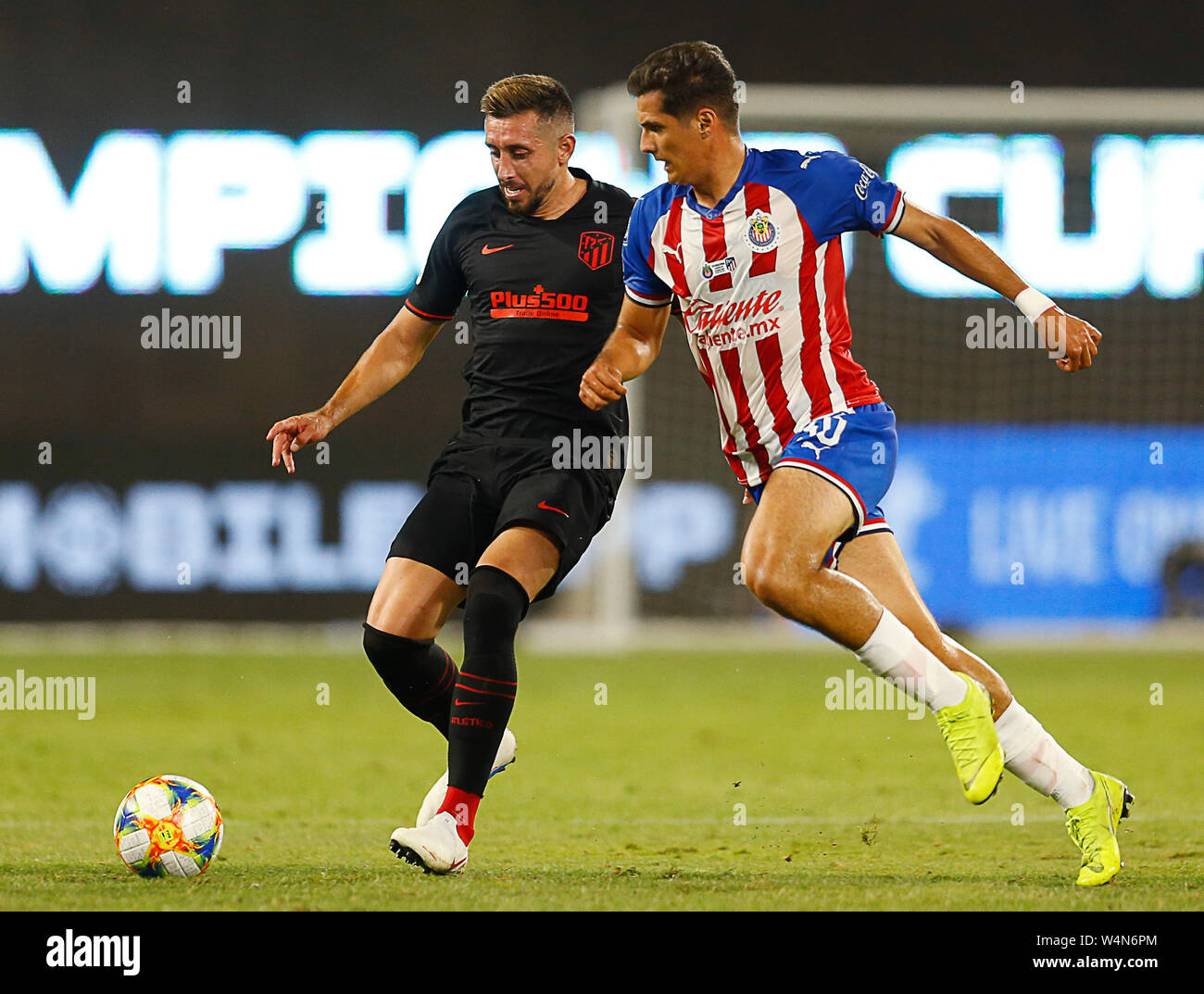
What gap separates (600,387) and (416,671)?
1.16 meters

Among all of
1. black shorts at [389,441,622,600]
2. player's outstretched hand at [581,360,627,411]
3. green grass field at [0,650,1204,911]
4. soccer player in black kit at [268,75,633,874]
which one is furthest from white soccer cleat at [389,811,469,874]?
player's outstretched hand at [581,360,627,411]

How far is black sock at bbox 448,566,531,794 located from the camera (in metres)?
4.43

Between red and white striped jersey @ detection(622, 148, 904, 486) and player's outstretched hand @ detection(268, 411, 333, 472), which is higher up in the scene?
red and white striped jersey @ detection(622, 148, 904, 486)

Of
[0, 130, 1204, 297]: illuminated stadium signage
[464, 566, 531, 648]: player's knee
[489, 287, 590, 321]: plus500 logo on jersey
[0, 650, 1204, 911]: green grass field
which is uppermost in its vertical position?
[0, 130, 1204, 297]: illuminated stadium signage

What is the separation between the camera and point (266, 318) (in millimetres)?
13805

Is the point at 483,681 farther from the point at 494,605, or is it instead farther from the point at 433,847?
the point at 433,847

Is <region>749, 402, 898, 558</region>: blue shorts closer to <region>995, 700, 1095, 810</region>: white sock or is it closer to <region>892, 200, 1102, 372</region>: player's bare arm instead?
<region>892, 200, 1102, 372</region>: player's bare arm

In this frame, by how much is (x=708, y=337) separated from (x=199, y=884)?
81.1 inches

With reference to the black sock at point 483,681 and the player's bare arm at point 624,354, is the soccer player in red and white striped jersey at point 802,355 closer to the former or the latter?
the player's bare arm at point 624,354

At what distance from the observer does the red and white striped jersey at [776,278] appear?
448cm

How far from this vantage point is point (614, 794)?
21.2ft

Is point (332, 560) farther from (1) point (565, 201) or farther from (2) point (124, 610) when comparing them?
(1) point (565, 201)

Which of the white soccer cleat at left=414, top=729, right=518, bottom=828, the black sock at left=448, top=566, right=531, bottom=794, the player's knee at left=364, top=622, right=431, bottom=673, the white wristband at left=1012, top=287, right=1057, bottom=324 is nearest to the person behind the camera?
the white wristband at left=1012, top=287, right=1057, bottom=324

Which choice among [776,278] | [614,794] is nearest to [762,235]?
[776,278]
